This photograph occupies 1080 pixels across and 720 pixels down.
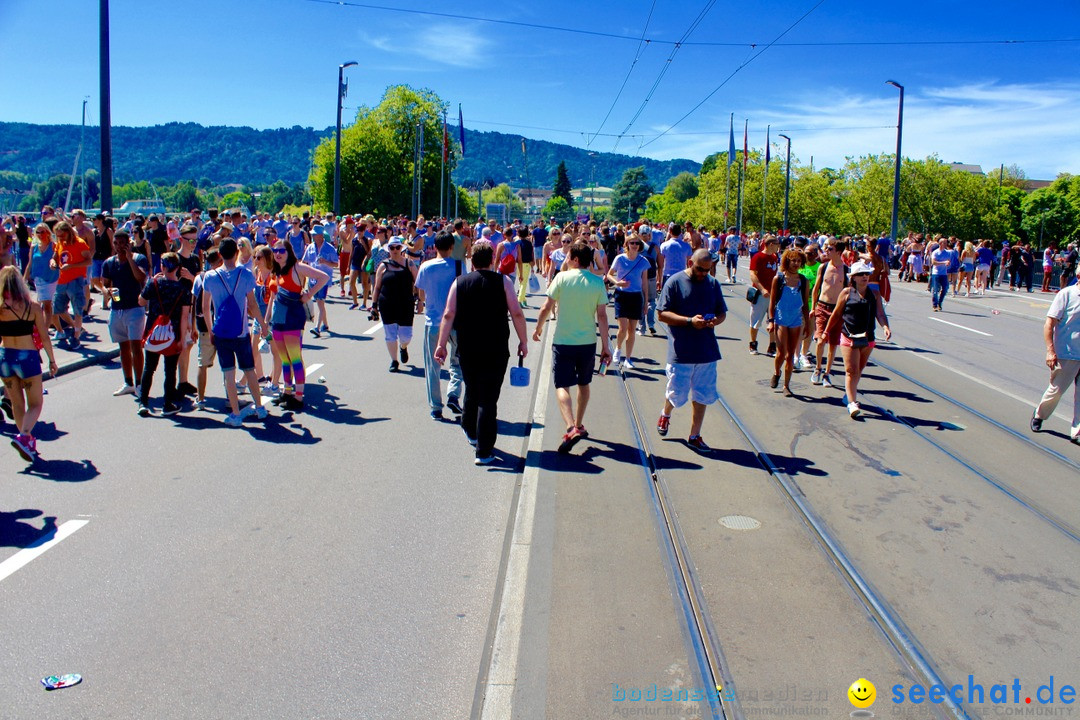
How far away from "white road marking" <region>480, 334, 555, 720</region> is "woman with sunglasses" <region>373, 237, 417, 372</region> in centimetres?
427

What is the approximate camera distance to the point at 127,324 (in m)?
9.53

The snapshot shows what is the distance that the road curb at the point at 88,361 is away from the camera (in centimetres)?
1113

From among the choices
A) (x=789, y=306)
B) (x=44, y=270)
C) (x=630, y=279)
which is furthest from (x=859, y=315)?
(x=44, y=270)

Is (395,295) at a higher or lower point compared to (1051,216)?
lower

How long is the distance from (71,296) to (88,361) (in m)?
1.54

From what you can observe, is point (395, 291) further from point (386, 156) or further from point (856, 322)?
point (386, 156)

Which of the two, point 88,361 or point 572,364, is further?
point 88,361

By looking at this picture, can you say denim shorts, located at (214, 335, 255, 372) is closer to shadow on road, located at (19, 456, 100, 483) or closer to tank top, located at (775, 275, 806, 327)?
shadow on road, located at (19, 456, 100, 483)

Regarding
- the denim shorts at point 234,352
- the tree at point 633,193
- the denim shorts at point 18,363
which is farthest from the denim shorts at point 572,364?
the tree at point 633,193

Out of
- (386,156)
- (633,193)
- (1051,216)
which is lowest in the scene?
(1051,216)

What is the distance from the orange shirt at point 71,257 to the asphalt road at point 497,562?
3877mm

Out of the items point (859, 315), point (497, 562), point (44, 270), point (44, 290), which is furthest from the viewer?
point (44, 290)

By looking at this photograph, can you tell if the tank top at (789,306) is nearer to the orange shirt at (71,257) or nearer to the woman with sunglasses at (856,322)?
the woman with sunglasses at (856,322)

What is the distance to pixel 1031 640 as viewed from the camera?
440 cm
